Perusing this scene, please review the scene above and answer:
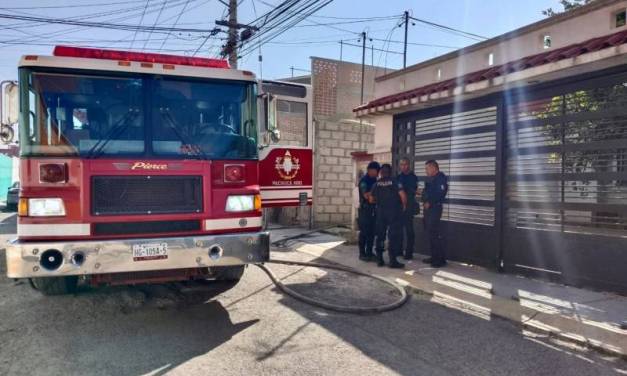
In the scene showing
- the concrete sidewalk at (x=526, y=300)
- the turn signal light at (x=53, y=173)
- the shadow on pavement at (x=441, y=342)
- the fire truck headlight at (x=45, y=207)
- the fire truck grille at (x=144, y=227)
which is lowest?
the shadow on pavement at (x=441, y=342)

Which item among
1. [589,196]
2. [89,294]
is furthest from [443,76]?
[89,294]

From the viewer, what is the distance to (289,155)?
631cm

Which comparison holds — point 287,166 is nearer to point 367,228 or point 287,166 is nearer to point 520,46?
point 367,228

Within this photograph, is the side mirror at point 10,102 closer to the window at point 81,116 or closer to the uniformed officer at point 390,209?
the window at point 81,116

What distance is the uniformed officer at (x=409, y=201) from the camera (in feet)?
25.5

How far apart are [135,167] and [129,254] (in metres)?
0.82

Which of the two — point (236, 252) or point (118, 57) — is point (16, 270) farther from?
point (118, 57)

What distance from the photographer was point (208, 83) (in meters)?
4.76

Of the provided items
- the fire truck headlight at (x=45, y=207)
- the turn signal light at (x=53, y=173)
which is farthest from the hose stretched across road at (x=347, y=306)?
the turn signal light at (x=53, y=173)

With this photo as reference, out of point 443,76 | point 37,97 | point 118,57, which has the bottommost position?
point 37,97

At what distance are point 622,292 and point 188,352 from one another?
511 centimetres

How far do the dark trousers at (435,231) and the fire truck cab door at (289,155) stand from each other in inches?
90.1

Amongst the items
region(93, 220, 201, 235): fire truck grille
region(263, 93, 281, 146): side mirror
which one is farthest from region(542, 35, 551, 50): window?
region(93, 220, 201, 235): fire truck grille

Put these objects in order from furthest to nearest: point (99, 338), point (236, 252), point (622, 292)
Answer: point (622, 292) → point (236, 252) → point (99, 338)
